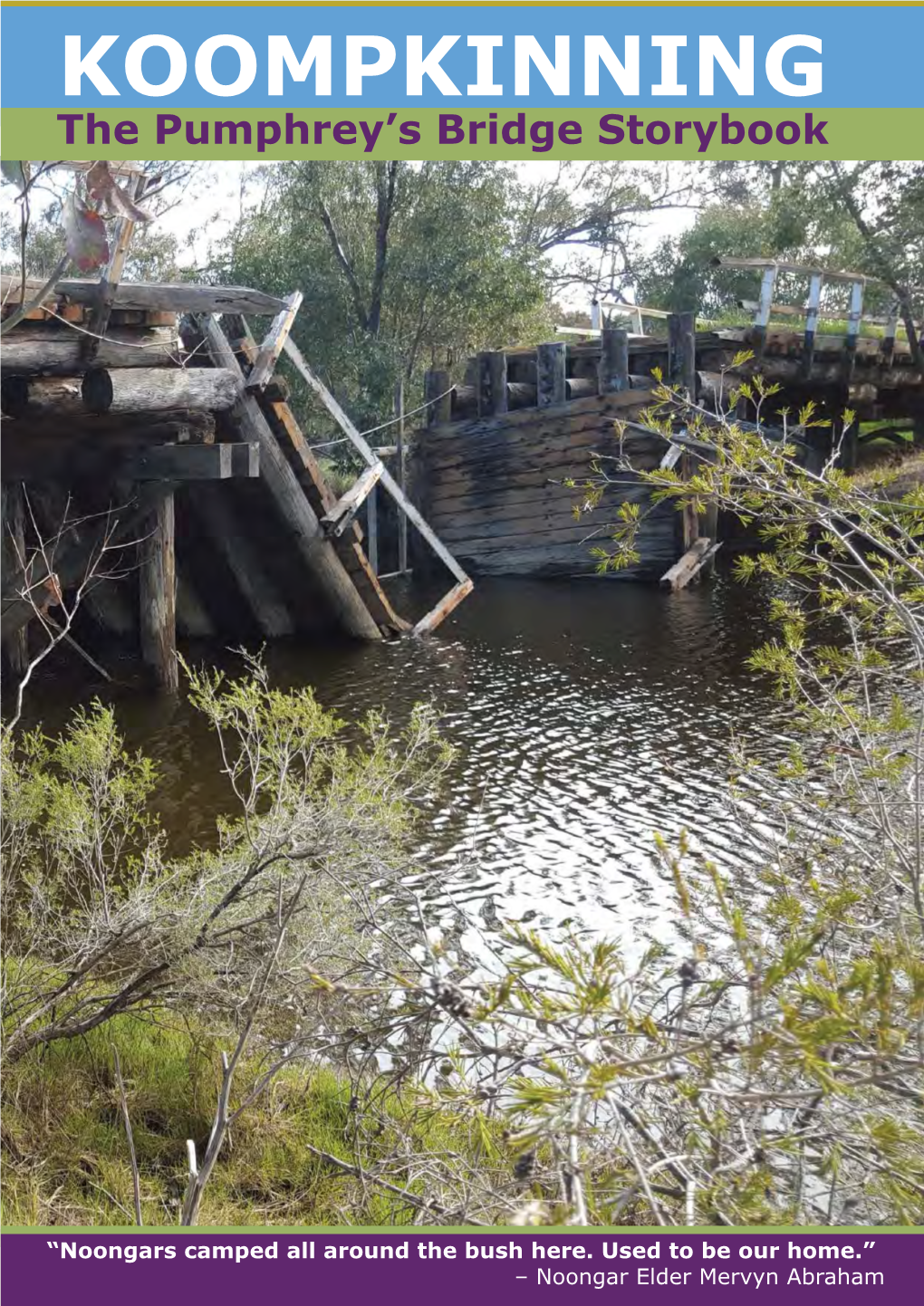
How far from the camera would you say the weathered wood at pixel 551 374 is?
851 inches

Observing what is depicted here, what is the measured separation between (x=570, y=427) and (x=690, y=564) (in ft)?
11.3

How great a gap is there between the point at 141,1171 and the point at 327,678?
352 inches

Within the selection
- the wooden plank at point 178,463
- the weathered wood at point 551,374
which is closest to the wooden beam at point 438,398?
the weathered wood at point 551,374

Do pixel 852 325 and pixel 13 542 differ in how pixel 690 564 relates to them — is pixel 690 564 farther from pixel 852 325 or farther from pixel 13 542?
pixel 13 542

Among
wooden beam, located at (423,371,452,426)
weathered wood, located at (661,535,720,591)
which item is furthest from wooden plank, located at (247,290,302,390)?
wooden beam, located at (423,371,452,426)

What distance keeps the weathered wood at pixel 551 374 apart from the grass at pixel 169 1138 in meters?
17.7

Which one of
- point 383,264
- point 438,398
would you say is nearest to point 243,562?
point 438,398

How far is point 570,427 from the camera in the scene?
71.1 ft

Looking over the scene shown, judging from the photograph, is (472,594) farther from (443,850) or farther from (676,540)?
(443,850)

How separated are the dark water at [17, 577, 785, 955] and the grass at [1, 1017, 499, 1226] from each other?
2.17m

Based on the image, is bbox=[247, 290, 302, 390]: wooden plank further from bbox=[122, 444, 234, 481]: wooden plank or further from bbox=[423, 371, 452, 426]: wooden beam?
bbox=[423, 371, 452, 426]: wooden beam

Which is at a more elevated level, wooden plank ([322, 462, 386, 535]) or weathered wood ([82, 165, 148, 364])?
weathered wood ([82, 165, 148, 364])

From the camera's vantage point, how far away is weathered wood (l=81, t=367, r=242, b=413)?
10.1m
